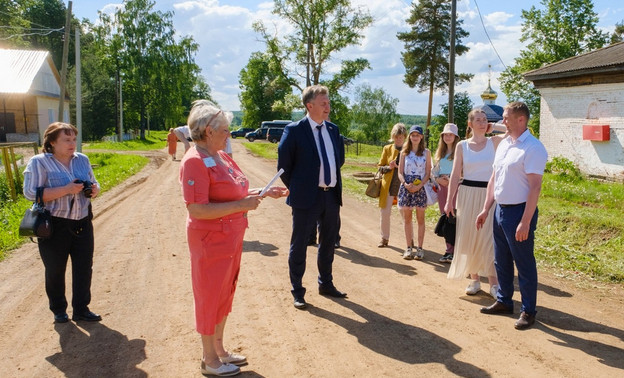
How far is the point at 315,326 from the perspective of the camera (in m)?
4.61

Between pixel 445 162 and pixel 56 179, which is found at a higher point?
pixel 445 162

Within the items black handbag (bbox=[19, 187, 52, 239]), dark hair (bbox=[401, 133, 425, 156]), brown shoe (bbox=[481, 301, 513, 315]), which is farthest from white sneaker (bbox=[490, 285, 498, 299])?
black handbag (bbox=[19, 187, 52, 239])

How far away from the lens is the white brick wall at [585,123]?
52.0 ft

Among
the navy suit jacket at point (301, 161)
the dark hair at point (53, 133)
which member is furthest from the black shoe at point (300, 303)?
the dark hair at point (53, 133)

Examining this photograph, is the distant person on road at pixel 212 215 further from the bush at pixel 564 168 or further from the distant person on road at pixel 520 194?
the bush at pixel 564 168

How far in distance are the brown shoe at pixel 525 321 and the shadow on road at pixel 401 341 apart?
77cm

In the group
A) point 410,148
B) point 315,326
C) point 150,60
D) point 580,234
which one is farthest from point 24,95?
point 315,326

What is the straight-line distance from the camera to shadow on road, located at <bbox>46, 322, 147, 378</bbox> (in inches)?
147

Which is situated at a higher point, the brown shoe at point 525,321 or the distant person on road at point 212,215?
the distant person on road at point 212,215

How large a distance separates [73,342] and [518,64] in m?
45.0

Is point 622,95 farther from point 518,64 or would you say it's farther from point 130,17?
point 130,17

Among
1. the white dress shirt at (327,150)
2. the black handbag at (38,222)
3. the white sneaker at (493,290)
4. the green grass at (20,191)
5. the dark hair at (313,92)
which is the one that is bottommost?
the green grass at (20,191)

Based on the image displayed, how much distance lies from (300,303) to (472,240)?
2.00 meters

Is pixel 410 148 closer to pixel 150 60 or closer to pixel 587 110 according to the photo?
pixel 587 110
